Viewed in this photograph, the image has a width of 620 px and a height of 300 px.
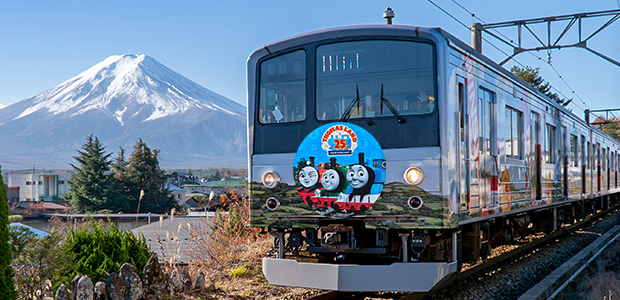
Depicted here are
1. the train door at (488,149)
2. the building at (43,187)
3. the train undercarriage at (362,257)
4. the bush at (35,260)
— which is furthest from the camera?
the building at (43,187)

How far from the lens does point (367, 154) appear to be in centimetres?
695

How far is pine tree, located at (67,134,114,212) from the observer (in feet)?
201

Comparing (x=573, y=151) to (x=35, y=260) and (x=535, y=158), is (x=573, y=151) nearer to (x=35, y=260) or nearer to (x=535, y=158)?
(x=535, y=158)

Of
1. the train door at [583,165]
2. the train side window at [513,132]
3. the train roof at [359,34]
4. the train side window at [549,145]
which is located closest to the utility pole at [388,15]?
the train roof at [359,34]

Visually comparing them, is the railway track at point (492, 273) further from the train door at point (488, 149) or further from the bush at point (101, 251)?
the bush at point (101, 251)

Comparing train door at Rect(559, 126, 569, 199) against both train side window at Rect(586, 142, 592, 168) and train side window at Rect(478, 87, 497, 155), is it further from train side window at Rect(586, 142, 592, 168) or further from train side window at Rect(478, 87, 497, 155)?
train side window at Rect(478, 87, 497, 155)

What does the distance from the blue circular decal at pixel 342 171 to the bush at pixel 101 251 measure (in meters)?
1.99

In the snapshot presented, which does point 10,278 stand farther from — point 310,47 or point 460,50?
point 460,50

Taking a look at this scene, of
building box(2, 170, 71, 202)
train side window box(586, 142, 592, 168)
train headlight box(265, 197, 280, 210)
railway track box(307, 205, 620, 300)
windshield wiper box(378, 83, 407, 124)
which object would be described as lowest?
building box(2, 170, 71, 202)

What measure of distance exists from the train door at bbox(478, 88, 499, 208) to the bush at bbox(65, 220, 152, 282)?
406 centimetres

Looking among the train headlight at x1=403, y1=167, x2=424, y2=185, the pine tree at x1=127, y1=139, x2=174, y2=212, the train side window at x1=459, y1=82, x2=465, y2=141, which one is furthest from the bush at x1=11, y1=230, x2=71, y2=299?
the pine tree at x1=127, y1=139, x2=174, y2=212

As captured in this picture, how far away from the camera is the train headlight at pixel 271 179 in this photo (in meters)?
7.39

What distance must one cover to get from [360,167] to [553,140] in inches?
281

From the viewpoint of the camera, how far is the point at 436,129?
6883 millimetres
